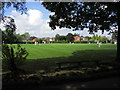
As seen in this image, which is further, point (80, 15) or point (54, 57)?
point (54, 57)

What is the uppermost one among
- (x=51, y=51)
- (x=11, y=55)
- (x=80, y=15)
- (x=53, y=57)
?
(x=80, y=15)

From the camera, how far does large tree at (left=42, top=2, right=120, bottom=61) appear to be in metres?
15.4

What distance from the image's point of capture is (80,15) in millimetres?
16531

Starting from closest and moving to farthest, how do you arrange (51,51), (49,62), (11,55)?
(11,55), (49,62), (51,51)

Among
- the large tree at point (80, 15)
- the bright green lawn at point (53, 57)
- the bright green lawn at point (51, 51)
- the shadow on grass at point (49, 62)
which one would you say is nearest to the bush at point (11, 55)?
the shadow on grass at point (49, 62)

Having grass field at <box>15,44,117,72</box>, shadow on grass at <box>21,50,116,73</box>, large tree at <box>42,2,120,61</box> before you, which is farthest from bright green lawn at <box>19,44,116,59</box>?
large tree at <box>42,2,120,61</box>

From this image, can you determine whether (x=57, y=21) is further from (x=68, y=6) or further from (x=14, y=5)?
(x=14, y=5)

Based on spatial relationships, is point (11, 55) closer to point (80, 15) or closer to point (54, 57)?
point (80, 15)

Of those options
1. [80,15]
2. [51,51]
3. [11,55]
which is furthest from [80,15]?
[51,51]

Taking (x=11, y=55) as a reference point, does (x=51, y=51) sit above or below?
below

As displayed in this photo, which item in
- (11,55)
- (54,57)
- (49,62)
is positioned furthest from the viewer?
(54,57)

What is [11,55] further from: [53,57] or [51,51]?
[51,51]

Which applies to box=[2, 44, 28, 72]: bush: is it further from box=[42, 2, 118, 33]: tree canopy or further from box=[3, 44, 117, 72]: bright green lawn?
box=[42, 2, 118, 33]: tree canopy

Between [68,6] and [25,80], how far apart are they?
35.4 feet
